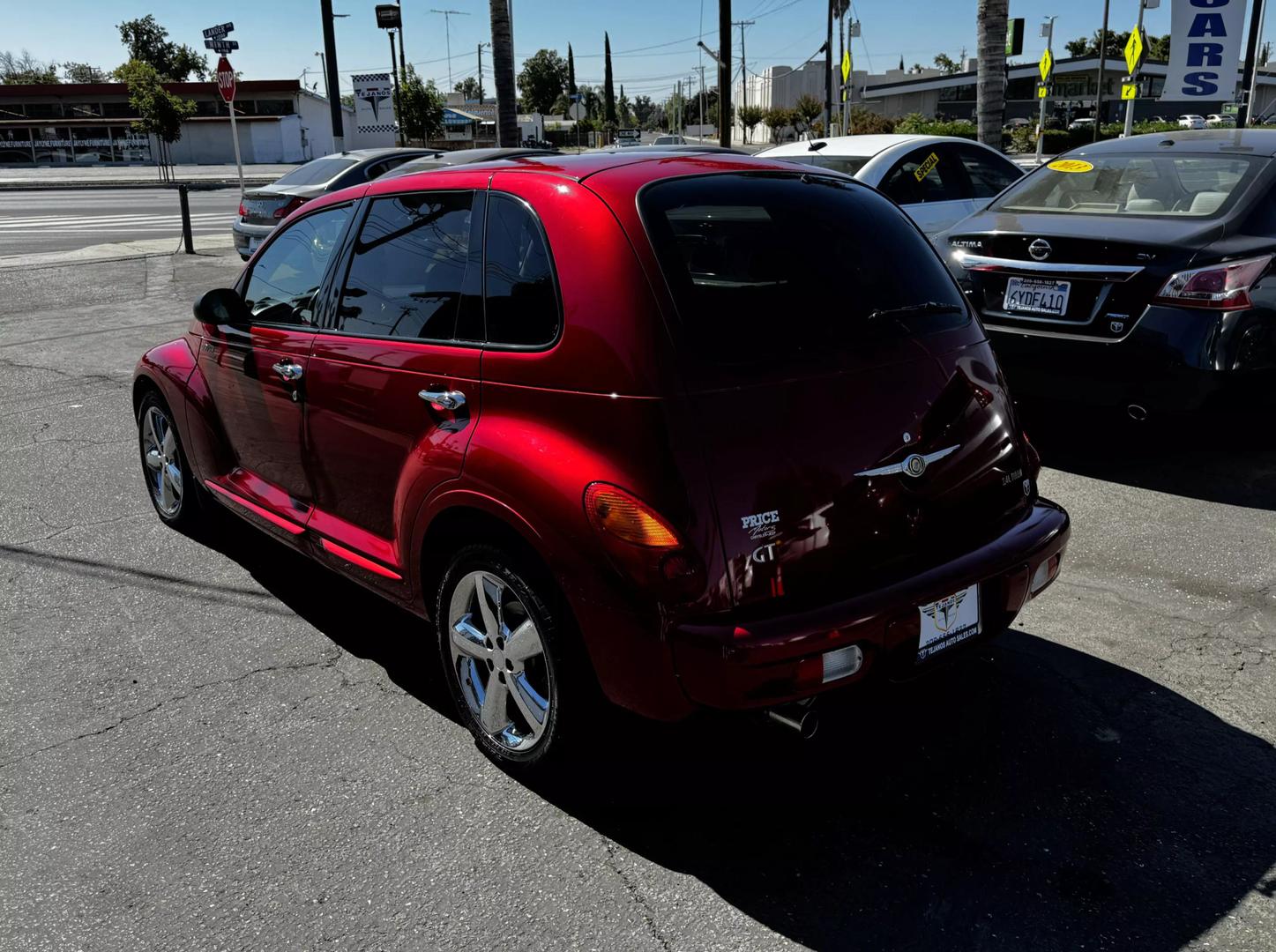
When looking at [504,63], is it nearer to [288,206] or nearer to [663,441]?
[288,206]

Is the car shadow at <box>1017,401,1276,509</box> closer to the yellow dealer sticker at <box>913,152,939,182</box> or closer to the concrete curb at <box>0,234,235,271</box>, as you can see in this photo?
the yellow dealer sticker at <box>913,152,939,182</box>

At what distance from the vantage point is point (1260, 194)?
18.3ft

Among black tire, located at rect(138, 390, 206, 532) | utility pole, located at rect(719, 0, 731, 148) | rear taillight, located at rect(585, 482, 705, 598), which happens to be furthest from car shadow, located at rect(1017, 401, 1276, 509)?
utility pole, located at rect(719, 0, 731, 148)

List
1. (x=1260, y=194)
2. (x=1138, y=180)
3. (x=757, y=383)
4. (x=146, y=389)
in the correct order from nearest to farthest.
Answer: (x=757, y=383), (x=146, y=389), (x=1260, y=194), (x=1138, y=180)

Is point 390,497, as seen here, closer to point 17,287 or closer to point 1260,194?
point 1260,194

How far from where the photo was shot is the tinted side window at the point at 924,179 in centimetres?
897

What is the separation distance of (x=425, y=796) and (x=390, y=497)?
92 cm

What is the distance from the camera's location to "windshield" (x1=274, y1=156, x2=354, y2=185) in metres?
14.1

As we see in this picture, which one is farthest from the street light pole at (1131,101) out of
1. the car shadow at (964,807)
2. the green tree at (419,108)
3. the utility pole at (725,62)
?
the green tree at (419,108)

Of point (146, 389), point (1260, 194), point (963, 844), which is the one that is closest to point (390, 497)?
point (963, 844)

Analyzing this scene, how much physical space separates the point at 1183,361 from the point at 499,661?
3819mm

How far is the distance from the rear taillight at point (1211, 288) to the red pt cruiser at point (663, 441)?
2434 millimetres

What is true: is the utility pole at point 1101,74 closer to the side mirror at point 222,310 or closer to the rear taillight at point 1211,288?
the rear taillight at point 1211,288

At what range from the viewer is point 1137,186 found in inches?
246
